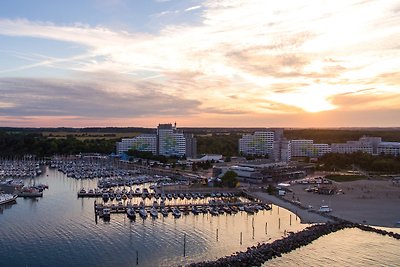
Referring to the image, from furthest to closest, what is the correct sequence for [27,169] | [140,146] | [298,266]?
1. [140,146]
2. [27,169]
3. [298,266]

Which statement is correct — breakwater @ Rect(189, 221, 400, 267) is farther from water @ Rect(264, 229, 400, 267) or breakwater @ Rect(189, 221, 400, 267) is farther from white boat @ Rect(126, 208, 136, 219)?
white boat @ Rect(126, 208, 136, 219)

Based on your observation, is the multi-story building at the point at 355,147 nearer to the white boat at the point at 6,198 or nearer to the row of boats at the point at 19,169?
the row of boats at the point at 19,169

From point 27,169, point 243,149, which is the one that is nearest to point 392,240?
point 27,169

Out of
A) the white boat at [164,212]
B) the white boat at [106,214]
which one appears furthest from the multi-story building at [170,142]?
the white boat at [106,214]

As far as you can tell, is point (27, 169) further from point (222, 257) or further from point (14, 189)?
point (222, 257)

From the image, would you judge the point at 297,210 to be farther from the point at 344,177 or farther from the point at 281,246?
the point at 344,177

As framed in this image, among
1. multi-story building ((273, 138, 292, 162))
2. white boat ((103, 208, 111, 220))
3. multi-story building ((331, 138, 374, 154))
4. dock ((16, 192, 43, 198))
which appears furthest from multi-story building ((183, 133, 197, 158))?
white boat ((103, 208, 111, 220))
